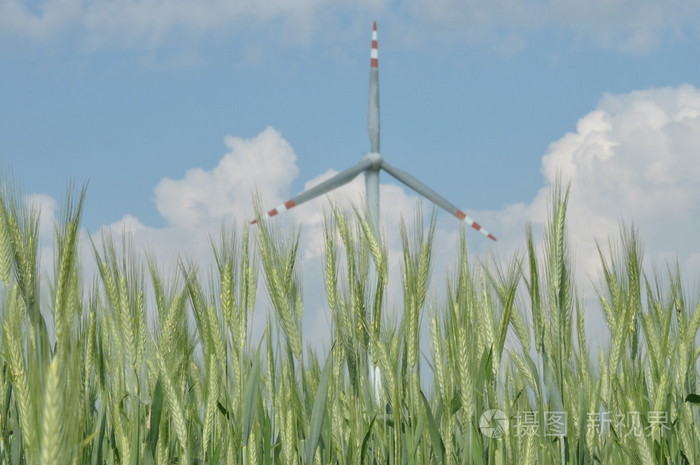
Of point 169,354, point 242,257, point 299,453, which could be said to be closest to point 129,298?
point 169,354

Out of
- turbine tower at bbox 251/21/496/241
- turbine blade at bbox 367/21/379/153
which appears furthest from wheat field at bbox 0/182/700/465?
turbine blade at bbox 367/21/379/153

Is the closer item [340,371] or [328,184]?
[340,371]

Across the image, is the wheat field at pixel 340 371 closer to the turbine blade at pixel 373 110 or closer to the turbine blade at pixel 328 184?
the turbine blade at pixel 328 184

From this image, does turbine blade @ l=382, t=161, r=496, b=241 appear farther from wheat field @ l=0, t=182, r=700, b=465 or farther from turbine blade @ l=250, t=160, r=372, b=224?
wheat field @ l=0, t=182, r=700, b=465

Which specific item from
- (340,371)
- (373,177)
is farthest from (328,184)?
(340,371)

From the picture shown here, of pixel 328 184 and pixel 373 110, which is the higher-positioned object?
pixel 373 110

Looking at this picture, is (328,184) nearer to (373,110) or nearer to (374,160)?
(374,160)

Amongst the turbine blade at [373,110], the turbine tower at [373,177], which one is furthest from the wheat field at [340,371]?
the turbine blade at [373,110]

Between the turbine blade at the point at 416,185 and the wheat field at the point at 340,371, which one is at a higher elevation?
the turbine blade at the point at 416,185

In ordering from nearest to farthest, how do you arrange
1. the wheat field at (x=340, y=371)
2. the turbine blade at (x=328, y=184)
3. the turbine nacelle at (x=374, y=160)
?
the wheat field at (x=340, y=371), the turbine blade at (x=328, y=184), the turbine nacelle at (x=374, y=160)

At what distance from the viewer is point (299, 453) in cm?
405

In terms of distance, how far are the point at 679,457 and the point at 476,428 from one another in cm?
148

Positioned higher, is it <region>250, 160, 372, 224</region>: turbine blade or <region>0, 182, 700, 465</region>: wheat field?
<region>250, 160, 372, 224</region>: turbine blade

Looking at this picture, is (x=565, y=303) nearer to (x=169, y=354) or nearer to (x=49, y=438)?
(x=169, y=354)
